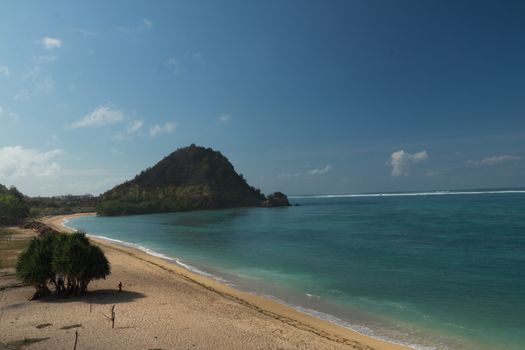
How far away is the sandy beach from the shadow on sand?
0.17 feet

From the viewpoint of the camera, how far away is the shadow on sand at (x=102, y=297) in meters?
21.0

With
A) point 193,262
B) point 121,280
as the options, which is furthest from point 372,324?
point 193,262

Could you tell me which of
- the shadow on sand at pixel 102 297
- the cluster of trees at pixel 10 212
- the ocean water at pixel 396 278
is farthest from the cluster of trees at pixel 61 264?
the cluster of trees at pixel 10 212

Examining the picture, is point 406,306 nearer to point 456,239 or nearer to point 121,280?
point 121,280

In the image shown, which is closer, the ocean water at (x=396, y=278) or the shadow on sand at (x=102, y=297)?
the ocean water at (x=396, y=278)

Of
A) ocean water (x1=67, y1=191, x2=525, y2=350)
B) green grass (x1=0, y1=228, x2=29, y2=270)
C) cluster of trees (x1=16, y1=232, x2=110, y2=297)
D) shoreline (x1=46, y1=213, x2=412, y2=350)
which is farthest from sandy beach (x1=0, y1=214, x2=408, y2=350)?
green grass (x1=0, y1=228, x2=29, y2=270)

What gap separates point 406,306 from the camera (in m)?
22.1

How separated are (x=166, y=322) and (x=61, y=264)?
738 centimetres

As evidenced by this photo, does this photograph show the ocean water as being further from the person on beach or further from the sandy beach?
the person on beach

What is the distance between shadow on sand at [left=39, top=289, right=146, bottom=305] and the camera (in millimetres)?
20969

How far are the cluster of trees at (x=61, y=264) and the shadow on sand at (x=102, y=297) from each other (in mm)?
499

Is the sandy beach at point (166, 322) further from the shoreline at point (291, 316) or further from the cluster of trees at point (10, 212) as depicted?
the cluster of trees at point (10, 212)

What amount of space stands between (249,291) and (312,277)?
645cm

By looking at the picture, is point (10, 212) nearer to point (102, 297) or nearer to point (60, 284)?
point (60, 284)
